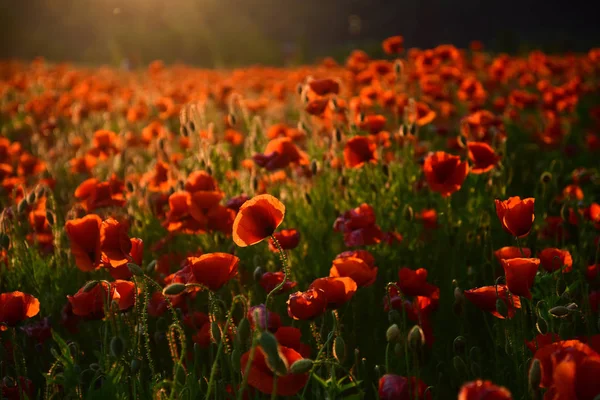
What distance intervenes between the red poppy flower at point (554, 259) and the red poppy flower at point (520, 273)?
41 cm

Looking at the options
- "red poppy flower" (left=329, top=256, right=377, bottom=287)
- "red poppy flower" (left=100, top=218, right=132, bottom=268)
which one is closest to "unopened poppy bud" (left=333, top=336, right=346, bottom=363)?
"red poppy flower" (left=329, top=256, right=377, bottom=287)

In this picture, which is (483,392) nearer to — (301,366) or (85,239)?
(301,366)

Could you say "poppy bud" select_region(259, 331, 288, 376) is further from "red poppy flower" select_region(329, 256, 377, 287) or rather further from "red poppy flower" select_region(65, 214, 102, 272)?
"red poppy flower" select_region(65, 214, 102, 272)

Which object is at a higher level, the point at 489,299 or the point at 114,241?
the point at 114,241

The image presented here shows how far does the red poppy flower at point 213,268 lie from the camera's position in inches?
62.1

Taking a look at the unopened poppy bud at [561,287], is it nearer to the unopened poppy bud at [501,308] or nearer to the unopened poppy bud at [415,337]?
the unopened poppy bud at [501,308]

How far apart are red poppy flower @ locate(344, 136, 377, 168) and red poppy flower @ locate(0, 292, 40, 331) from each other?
1448mm

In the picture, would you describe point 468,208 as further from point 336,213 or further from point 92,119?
point 92,119

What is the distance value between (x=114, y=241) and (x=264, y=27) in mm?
45782

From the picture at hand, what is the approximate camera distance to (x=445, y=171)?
7.59 ft

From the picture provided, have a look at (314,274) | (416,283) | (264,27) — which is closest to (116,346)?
(416,283)

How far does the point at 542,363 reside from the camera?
119cm

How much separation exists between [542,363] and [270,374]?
0.57 meters

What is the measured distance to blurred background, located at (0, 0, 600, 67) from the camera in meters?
20.1
